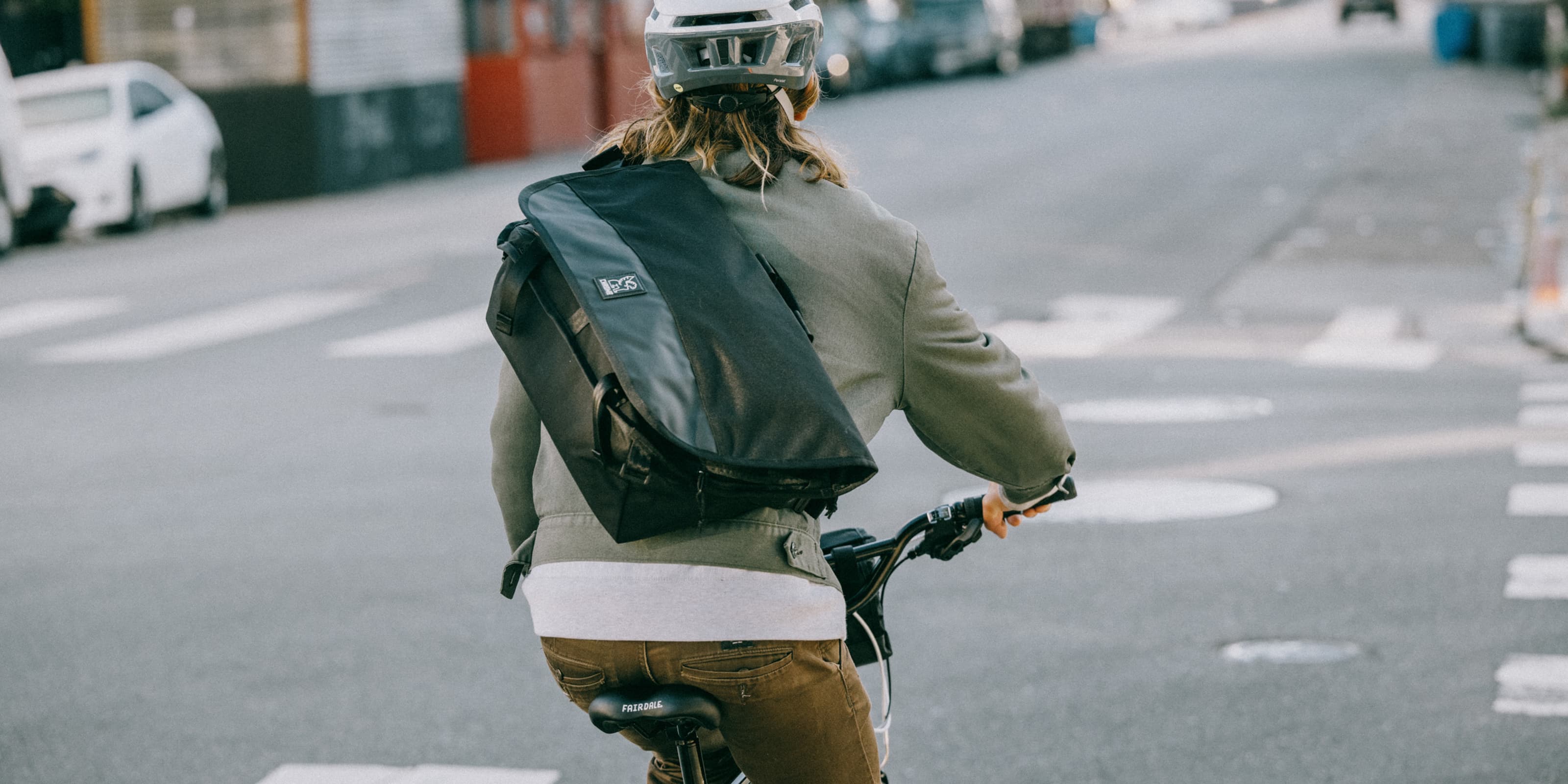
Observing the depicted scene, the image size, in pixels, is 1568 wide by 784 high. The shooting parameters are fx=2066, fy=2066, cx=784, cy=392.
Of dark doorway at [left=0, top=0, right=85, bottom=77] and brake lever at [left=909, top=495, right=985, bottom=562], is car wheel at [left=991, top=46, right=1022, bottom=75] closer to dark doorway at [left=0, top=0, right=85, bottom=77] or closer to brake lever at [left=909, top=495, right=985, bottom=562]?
dark doorway at [left=0, top=0, right=85, bottom=77]

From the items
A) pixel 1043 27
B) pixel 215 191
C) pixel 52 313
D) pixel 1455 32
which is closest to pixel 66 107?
pixel 215 191

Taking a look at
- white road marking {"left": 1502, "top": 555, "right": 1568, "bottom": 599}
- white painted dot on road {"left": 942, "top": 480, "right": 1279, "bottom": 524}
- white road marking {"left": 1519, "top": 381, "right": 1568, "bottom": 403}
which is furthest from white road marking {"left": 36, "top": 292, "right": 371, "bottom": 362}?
white road marking {"left": 1502, "top": 555, "right": 1568, "bottom": 599}

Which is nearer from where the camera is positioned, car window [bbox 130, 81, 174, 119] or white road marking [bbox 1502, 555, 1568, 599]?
white road marking [bbox 1502, 555, 1568, 599]

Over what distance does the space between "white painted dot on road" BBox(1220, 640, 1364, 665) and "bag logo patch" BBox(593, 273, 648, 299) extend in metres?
3.90

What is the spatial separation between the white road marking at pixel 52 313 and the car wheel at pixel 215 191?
6979 mm

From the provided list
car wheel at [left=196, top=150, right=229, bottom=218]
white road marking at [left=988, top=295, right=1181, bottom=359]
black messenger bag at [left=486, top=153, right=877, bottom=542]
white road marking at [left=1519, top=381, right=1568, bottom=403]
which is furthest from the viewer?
car wheel at [left=196, top=150, right=229, bottom=218]

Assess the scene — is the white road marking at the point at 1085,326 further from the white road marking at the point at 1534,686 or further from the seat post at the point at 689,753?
the seat post at the point at 689,753

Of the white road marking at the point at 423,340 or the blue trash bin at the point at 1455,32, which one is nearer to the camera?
the white road marking at the point at 423,340

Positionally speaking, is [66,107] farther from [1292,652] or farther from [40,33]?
[1292,652]

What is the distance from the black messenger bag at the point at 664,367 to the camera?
2.54 meters

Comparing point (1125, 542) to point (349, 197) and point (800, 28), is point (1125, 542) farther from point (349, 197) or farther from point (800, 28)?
point (349, 197)

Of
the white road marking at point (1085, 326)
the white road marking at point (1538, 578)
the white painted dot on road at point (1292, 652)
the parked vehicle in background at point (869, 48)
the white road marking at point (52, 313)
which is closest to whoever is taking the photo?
the white painted dot on road at point (1292, 652)

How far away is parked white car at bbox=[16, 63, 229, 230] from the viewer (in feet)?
63.5

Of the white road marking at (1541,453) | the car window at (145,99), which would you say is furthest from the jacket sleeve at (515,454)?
the car window at (145,99)
